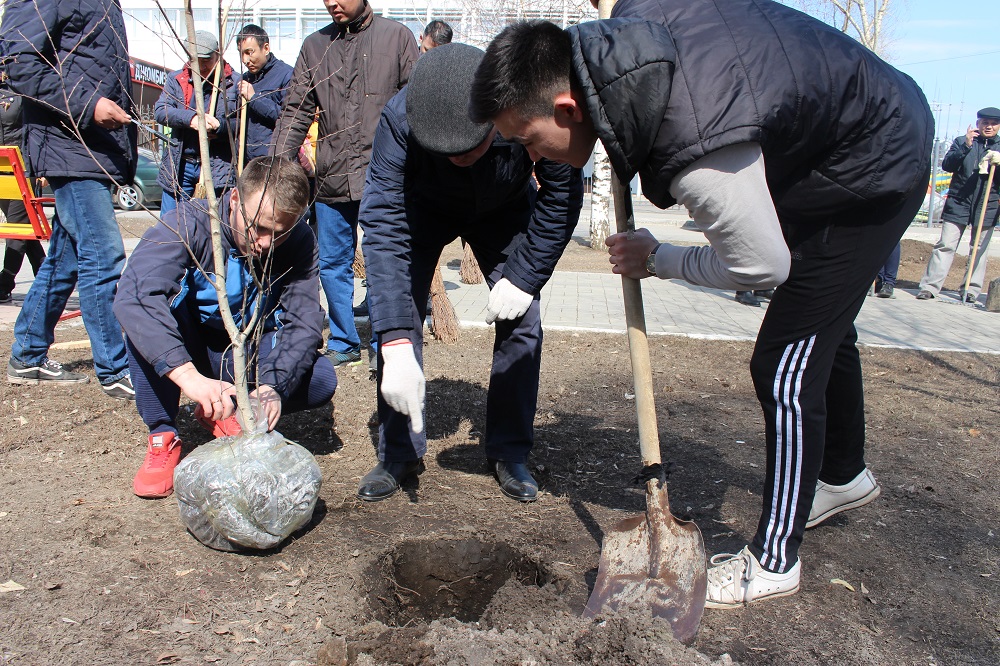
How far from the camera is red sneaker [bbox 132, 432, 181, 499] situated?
9.88 feet

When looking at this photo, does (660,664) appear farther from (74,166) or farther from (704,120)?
(74,166)

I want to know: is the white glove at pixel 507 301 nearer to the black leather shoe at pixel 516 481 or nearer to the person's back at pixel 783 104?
the black leather shoe at pixel 516 481

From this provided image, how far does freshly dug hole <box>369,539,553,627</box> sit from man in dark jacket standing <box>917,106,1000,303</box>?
27.4 feet

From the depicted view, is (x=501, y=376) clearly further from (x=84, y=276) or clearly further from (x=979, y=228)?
(x=979, y=228)

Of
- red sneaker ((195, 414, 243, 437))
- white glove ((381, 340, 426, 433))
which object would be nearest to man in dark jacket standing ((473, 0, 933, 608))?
white glove ((381, 340, 426, 433))

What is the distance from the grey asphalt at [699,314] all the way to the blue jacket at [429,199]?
121 inches

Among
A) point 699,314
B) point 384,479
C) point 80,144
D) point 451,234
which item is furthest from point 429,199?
point 699,314

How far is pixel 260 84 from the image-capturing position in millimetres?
5223

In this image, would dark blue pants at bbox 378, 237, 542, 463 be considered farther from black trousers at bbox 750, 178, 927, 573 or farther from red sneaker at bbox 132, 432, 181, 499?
black trousers at bbox 750, 178, 927, 573

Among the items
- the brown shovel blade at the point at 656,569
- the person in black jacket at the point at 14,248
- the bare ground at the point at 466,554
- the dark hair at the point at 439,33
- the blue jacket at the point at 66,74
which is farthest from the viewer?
the person in black jacket at the point at 14,248

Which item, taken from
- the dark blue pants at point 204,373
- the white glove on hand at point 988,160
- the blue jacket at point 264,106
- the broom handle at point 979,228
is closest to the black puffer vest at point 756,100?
the dark blue pants at point 204,373

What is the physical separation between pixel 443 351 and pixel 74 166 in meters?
2.60

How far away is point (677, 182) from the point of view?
71.2 inches

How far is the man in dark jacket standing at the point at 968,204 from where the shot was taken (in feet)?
29.6
